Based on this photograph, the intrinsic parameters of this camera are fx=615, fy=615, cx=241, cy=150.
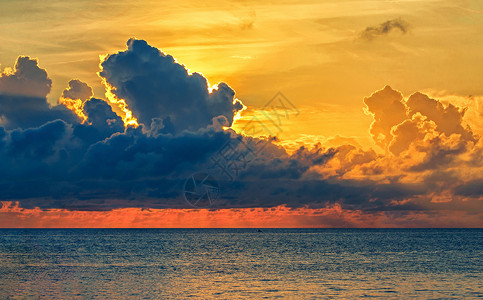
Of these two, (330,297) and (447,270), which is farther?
(447,270)

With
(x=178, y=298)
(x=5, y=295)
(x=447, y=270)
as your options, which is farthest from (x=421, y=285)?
(x=5, y=295)

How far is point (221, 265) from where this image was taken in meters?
141

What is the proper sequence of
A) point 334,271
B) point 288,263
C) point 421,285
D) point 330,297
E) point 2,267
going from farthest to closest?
point 288,263 < point 2,267 < point 334,271 < point 421,285 < point 330,297

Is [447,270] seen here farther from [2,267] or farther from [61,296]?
[2,267]

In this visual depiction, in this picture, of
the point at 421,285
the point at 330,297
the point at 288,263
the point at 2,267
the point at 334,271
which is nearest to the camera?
the point at 330,297

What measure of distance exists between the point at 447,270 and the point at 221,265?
4939 cm

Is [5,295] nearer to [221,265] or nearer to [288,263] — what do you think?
[221,265]

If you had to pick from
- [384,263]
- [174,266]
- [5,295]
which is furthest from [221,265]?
[5,295]

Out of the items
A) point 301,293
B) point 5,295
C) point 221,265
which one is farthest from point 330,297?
point 221,265

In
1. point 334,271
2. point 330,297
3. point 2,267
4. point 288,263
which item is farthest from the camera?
point 288,263

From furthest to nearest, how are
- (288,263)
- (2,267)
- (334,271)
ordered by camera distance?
(288,263) < (2,267) < (334,271)

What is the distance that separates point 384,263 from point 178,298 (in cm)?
7404

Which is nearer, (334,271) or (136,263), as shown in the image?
(334,271)

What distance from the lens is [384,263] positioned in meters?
148
